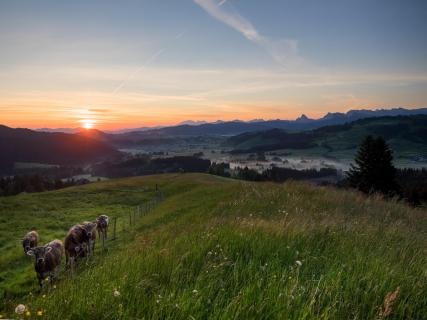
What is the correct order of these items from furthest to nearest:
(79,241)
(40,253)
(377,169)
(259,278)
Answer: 1. (377,169)
2. (79,241)
3. (40,253)
4. (259,278)

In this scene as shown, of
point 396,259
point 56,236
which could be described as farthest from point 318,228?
point 56,236

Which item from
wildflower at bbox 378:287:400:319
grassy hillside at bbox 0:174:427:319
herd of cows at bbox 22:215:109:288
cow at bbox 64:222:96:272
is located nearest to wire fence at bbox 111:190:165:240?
herd of cows at bbox 22:215:109:288

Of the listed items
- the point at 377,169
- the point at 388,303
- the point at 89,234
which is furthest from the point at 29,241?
the point at 377,169

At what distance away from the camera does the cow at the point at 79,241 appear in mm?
19534

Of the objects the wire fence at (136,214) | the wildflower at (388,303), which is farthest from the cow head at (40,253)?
the wildflower at (388,303)

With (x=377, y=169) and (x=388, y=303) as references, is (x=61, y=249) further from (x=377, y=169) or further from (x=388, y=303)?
(x=377, y=169)

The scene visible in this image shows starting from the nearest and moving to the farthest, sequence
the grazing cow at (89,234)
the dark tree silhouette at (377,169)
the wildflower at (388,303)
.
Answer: the wildflower at (388,303), the grazing cow at (89,234), the dark tree silhouette at (377,169)

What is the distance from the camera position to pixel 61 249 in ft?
Answer: 60.8

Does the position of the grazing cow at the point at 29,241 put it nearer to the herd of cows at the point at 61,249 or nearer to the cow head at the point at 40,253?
the herd of cows at the point at 61,249

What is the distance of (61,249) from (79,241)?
164cm

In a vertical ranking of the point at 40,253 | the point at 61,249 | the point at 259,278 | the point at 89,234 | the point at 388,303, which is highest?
the point at 388,303

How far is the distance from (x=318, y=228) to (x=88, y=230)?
15.4 m

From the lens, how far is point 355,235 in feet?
30.3

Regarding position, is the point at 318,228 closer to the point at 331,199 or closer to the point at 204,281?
the point at 204,281
